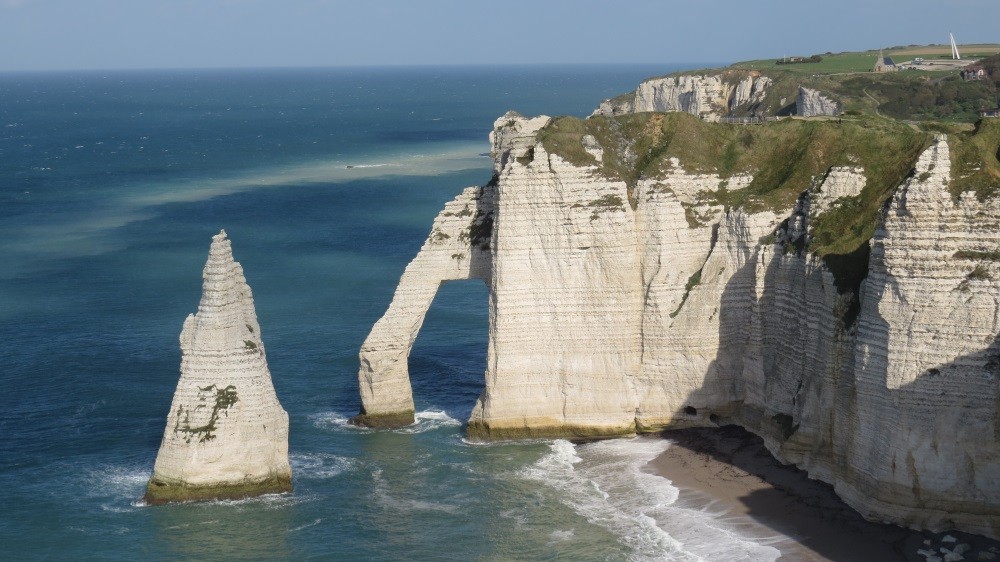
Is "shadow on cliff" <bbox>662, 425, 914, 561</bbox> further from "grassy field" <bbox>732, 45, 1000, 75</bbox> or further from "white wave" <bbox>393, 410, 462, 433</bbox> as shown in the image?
"grassy field" <bbox>732, 45, 1000, 75</bbox>

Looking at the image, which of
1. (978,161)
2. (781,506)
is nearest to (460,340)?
(781,506)

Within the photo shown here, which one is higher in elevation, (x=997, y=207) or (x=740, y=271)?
(x=997, y=207)

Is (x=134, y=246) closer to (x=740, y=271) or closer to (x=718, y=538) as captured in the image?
(x=740, y=271)

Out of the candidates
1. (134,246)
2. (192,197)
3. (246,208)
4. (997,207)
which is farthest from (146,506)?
(192,197)

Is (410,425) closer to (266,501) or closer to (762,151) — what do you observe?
(266,501)

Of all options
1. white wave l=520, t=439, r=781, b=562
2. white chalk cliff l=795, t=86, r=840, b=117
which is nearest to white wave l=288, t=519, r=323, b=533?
white wave l=520, t=439, r=781, b=562

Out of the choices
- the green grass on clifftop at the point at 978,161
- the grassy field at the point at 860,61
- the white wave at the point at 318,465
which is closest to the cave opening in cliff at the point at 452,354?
the white wave at the point at 318,465
